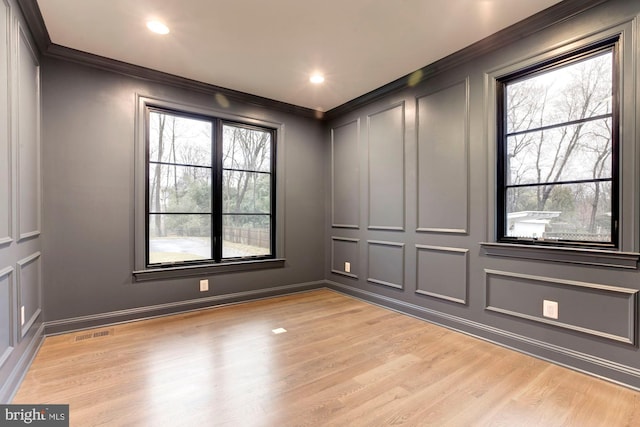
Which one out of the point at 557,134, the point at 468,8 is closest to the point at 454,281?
the point at 557,134

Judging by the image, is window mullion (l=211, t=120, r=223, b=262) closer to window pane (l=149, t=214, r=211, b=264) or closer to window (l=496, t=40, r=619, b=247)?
window pane (l=149, t=214, r=211, b=264)

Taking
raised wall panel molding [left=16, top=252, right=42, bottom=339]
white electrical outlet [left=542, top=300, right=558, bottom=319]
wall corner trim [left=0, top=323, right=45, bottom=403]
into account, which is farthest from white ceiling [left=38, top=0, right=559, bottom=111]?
wall corner trim [left=0, top=323, right=45, bottom=403]

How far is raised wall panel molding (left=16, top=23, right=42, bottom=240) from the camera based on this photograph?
2154 mm

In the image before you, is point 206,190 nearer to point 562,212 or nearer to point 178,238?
point 178,238

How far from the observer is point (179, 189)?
356 centimetres

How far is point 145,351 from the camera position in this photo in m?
2.53

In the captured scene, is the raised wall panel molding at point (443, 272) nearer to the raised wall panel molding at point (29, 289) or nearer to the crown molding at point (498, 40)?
the crown molding at point (498, 40)

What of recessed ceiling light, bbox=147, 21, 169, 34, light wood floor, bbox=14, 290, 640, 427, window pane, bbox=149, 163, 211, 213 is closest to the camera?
light wood floor, bbox=14, 290, 640, 427

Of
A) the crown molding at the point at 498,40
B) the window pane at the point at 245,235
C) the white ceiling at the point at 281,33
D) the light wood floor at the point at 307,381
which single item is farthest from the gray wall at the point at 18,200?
the crown molding at the point at 498,40

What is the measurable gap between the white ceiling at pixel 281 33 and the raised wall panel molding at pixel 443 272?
6.24 feet

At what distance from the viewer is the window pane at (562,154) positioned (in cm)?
222

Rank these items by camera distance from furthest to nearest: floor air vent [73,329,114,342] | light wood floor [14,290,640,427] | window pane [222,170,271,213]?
window pane [222,170,271,213], floor air vent [73,329,114,342], light wood floor [14,290,640,427]

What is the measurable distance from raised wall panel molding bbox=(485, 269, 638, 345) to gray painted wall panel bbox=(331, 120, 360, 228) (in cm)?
191

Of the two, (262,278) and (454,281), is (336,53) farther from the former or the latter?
(262,278)
